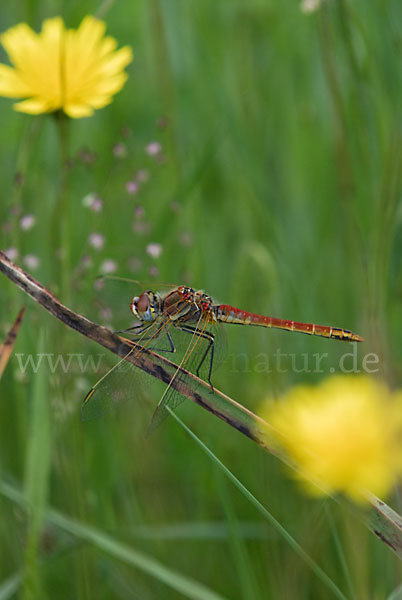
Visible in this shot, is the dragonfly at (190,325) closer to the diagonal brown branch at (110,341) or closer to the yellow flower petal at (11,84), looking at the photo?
the diagonal brown branch at (110,341)

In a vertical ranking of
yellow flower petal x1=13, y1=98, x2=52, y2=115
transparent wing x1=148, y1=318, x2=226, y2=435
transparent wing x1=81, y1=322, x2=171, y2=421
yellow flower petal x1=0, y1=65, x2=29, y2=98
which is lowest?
transparent wing x1=81, y1=322, x2=171, y2=421

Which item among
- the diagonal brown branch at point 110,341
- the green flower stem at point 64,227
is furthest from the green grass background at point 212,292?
the diagonal brown branch at point 110,341

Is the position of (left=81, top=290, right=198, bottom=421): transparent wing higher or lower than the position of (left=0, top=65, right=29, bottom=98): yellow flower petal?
lower

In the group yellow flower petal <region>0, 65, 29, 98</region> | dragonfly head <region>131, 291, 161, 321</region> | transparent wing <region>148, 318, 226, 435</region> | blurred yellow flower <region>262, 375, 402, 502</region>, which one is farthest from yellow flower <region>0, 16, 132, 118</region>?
blurred yellow flower <region>262, 375, 402, 502</region>

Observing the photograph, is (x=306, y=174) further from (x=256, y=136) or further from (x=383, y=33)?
(x=383, y=33)

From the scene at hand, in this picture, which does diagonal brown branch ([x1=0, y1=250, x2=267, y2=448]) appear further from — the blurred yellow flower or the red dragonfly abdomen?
the red dragonfly abdomen

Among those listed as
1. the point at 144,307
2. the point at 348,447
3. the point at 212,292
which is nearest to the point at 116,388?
the point at 144,307
